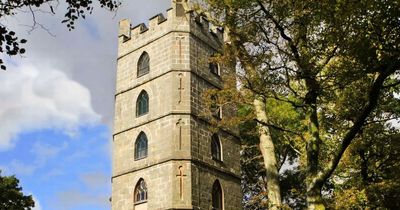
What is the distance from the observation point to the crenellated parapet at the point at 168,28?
67.4ft

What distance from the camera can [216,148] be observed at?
66.2 feet

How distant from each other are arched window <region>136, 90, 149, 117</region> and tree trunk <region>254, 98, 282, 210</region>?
8.07 metres

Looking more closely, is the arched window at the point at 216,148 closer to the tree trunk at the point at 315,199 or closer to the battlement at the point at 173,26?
the battlement at the point at 173,26

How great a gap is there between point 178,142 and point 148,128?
166 cm

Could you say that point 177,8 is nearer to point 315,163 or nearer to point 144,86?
→ point 144,86

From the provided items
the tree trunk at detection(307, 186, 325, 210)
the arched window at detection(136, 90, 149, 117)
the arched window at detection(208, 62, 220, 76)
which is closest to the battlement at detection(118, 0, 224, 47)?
the arched window at detection(208, 62, 220, 76)

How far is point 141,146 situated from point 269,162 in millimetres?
8370

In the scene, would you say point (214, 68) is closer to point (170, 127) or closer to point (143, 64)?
point (143, 64)

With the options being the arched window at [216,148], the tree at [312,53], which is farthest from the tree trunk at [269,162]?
the arched window at [216,148]

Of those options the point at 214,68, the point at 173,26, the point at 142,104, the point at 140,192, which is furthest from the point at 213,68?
the point at 140,192

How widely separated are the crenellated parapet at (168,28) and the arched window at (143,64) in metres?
0.58

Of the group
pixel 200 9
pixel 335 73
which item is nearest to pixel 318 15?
pixel 335 73

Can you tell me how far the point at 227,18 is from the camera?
11469 mm

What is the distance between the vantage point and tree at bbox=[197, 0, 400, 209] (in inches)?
371
